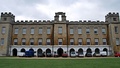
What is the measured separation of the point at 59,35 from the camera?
170ft

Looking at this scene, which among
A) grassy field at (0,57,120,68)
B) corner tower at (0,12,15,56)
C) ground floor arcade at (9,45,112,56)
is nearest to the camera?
grassy field at (0,57,120,68)

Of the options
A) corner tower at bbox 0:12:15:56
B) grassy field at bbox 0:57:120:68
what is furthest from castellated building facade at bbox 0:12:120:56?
grassy field at bbox 0:57:120:68

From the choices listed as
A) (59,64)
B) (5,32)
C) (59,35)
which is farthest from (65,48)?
(59,64)

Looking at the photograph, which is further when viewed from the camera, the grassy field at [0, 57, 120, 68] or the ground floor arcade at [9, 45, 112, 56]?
the ground floor arcade at [9, 45, 112, 56]

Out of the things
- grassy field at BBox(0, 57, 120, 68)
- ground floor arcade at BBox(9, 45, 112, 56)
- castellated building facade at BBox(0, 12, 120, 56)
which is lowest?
grassy field at BBox(0, 57, 120, 68)

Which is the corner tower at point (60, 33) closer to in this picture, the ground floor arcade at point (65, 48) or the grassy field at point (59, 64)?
the ground floor arcade at point (65, 48)

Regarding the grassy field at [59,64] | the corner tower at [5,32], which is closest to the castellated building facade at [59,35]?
the corner tower at [5,32]

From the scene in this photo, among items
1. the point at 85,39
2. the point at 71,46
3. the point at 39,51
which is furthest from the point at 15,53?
the point at 85,39

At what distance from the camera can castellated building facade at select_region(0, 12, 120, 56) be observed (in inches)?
2029

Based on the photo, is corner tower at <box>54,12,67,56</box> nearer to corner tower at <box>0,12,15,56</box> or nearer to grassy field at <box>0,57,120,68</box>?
corner tower at <box>0,12,15,56</box>

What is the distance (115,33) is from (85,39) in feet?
28.3

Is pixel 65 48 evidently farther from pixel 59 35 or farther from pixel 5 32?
pixel 5 32

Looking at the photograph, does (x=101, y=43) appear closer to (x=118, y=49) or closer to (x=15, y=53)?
(x=118, y=49)

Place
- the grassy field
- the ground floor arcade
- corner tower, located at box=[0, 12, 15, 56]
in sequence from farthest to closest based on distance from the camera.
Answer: the ground floor arcade < corner tower, located at box=[0, 12, 15, 56] < the grassy field
